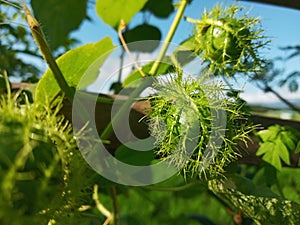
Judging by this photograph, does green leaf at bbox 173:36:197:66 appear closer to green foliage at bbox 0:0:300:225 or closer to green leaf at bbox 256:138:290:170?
green foliage at bbox 0:0:300:225

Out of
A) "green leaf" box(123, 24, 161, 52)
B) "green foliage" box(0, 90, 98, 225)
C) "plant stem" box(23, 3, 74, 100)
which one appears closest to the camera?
"green foliage" box(0, 90, 98, 225)

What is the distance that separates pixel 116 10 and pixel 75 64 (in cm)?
17

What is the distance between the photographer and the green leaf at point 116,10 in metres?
0.80

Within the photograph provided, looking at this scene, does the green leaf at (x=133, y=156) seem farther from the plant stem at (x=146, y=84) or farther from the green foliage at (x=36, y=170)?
the green foliage at (x=36, y=170)

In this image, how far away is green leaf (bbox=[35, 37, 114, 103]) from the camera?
65 cm

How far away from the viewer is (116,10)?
0.82 meters

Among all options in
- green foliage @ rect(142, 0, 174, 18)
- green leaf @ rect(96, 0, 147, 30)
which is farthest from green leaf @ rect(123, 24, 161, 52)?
green leaf @ rect(96, 0, 147, 30)

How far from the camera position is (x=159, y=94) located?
520 millimetres

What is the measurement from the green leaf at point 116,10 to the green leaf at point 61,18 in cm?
4

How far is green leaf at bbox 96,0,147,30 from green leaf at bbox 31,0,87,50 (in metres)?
0.04

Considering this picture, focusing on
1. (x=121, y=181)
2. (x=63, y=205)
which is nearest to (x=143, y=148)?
(x=121, y=181)

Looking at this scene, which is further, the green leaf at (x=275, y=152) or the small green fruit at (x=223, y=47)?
the green leaf at (x=275, y=152)

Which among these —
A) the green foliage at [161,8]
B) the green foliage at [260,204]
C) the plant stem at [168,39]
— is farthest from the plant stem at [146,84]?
the green foliage at [161,8]

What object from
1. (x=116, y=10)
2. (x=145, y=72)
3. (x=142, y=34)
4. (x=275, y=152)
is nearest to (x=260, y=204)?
(x=275, y=152)
